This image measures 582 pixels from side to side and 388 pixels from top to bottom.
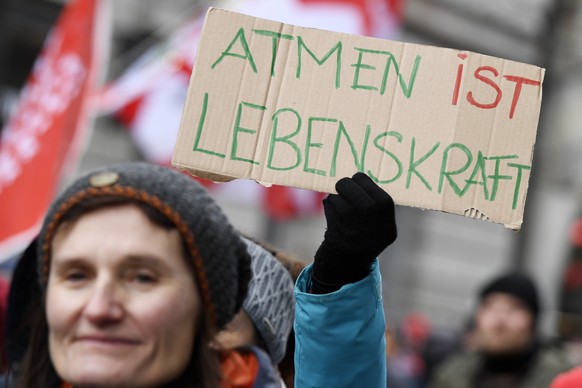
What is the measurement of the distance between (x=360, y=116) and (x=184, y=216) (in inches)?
19.6

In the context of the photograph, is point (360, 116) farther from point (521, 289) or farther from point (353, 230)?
point (521, 289)

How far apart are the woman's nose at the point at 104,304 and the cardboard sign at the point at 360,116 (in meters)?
0.38

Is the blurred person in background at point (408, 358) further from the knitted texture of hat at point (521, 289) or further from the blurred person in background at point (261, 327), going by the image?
the blurred person in background at point (261, 327)

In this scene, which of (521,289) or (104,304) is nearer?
(104,304)

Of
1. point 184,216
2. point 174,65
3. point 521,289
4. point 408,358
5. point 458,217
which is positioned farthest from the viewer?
point 458,217

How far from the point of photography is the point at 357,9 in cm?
577

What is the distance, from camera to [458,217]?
1341 centimetres

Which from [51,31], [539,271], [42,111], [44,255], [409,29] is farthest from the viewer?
[539,271]

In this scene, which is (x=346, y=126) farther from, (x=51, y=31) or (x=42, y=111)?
(x=51, y=31)

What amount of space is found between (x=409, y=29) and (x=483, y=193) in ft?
38.5

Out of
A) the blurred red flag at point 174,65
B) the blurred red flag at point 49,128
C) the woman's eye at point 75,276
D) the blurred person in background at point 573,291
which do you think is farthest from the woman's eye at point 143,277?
the blurred person in background at point 573,291

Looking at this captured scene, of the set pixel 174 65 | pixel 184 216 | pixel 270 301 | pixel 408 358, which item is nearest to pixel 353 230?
pixel 184 216

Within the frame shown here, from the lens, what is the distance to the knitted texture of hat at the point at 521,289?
4727 millimetres

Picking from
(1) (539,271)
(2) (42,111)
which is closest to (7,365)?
(2) (42,111)
